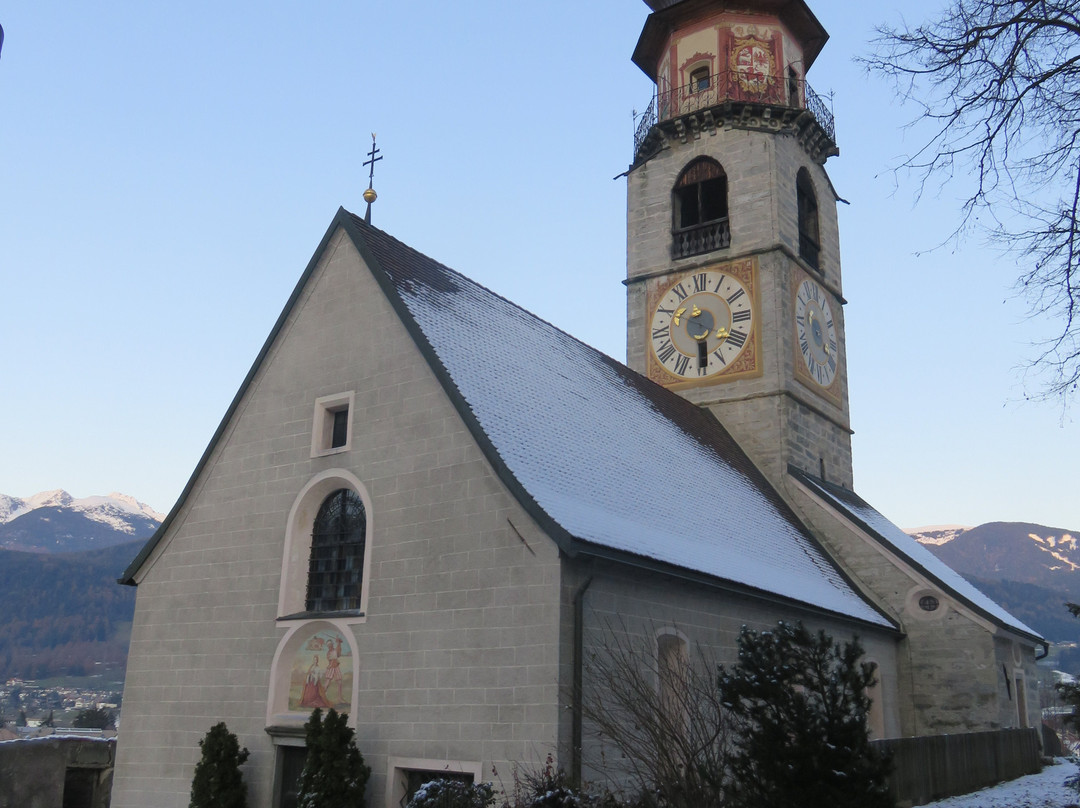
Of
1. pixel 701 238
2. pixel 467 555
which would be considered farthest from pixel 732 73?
pixel 467 555

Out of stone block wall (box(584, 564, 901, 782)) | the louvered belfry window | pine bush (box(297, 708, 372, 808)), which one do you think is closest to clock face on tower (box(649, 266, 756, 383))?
stone block wall (box(584, 564, 901, 782))

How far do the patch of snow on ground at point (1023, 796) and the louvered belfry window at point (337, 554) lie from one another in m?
10.5

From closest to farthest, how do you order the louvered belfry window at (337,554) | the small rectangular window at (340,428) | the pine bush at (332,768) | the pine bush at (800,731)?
the pine bush at (800,731)
the pine bush at (332,768)
the louvered belfry window at (337,554)
the small rectangular window at (340,428)

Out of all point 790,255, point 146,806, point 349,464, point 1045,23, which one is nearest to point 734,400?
point 790,255

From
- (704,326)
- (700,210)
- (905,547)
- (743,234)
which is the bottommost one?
(905,547)

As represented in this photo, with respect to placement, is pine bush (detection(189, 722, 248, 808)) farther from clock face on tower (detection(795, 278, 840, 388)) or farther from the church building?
clock face on tower (detection(795, 278, 840, 388))

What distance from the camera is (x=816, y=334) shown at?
99.5 feet

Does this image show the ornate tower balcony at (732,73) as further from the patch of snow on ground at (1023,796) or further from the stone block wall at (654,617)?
the patch of snow on ground at (1023,796)

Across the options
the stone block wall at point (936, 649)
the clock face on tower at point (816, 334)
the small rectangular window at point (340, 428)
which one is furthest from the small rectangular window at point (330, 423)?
the clock face on tower at point (816, 334)

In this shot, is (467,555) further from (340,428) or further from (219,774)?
(219,774)

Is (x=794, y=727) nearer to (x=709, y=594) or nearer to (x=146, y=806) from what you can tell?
(x=709, y=594)

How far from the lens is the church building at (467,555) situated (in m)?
14.6

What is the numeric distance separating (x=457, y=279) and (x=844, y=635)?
10498 mm

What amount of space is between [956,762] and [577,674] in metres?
10.0
